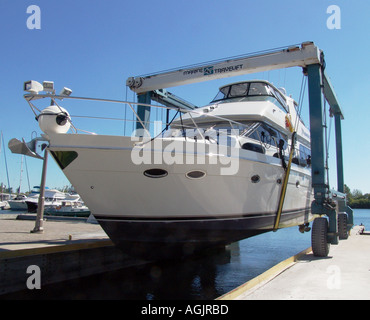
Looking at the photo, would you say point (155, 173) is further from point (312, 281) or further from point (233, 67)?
point (233, 67)

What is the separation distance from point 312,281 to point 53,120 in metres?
5.09

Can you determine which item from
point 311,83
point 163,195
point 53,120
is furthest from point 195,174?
point 311,83

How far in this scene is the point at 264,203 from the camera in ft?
23.2

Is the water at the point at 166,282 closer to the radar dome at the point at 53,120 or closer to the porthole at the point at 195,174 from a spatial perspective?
the porthole at the point at 195,174

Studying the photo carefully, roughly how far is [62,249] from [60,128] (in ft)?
9.12

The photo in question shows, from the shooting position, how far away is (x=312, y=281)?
478cm

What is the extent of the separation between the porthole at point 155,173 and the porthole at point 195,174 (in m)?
0.42

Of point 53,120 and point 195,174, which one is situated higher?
point 53,120

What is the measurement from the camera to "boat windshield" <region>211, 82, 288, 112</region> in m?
9.17

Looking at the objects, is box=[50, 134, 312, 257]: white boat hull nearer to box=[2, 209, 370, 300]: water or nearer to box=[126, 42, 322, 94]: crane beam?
box=[2, 209, 370, 300]: water

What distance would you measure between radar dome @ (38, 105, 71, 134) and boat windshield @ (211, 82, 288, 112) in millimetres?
5103

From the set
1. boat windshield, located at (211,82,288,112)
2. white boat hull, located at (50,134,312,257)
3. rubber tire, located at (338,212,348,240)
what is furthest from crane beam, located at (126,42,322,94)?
rubber tire, located at (338,212,348,240)

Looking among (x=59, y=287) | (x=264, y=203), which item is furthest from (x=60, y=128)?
(x=264, y=203)
